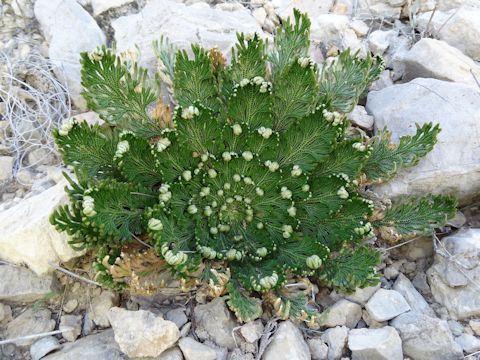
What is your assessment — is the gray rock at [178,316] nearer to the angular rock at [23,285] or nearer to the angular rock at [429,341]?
the angular rock at [23,285]

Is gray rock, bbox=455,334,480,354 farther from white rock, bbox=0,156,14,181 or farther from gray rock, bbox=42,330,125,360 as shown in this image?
white rock, bbox=0,156,14,181

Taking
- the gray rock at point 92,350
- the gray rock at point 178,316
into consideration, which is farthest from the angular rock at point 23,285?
the gray rock at point 178,316

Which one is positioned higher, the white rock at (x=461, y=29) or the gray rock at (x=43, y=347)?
the white rock at (x=461, y=29)

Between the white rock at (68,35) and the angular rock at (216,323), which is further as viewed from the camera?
→ the white rock at (68,35)

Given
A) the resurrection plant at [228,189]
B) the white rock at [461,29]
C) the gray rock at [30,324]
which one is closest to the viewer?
the resurrection plant at [228,189]

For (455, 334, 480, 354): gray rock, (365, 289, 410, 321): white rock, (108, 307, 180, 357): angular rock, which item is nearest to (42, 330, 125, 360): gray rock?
(108, 307, 180, 357): angular rock

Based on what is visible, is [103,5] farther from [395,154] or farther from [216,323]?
[216,323]

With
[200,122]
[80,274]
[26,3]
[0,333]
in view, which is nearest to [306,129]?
[200,122]

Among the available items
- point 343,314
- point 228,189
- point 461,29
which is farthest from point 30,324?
point 461,29
